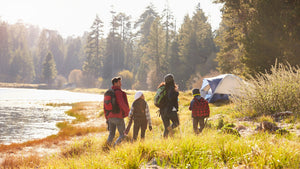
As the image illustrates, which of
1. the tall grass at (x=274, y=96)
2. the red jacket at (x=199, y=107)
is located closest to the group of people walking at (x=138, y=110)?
the red jacket at (x=199, y=107)

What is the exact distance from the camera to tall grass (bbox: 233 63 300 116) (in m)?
8.66

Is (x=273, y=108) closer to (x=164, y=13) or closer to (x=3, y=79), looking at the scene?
(x=164, y=13)

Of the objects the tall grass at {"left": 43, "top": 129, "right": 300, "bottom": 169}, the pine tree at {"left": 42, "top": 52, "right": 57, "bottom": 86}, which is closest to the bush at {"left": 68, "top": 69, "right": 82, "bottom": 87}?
the pine tree at {"left": 42, "top": 52, "right": 57, "bottom": 86}

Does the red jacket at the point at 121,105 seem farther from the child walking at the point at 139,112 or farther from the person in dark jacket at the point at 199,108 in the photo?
the person in dark jacket at the point at 199,108

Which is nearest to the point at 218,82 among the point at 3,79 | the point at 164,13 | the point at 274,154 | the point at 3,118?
the point at 274,154

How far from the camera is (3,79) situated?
2958 inches

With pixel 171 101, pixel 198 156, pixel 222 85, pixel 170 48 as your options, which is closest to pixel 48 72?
pixel 170 48

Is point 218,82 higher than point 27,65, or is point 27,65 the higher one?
point 27,65

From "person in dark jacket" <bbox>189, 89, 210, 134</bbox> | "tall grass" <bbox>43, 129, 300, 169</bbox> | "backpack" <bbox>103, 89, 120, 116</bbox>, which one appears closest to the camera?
"tall grass" <bbox>43, 129, 300, 169</bbox>

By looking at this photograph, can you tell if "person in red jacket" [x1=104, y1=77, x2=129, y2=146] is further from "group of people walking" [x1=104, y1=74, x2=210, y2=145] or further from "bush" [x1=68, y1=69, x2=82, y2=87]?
"bush" [x1=68, y1=69, x2=82, y2=87]

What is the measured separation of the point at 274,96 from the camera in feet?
29.3

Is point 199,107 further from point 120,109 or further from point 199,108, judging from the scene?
point 120,109

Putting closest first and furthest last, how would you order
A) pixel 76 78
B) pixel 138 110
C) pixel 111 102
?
pixel 111 102 < pixel 138 110 < pixel 76 78

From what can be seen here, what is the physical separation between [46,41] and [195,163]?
10425 cm
